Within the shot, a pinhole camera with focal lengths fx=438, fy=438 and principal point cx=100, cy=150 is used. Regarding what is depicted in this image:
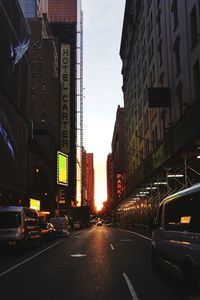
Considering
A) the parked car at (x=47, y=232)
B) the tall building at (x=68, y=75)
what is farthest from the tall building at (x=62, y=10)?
the parked car at (x=47, y=232)

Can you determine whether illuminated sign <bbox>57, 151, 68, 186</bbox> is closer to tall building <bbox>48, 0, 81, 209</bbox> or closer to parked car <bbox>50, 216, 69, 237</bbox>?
tall building <bbox>48, 0, 81, 209</bbox>

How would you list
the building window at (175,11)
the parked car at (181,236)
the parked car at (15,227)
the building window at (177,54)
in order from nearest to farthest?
the parked car at (181,236)
the parked car at (15,227)
the building window at (177,54)
the building window at (175,11)

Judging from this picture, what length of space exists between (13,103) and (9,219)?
26.3 meters

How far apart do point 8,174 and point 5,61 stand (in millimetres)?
11243

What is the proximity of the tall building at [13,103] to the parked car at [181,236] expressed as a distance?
30.9m

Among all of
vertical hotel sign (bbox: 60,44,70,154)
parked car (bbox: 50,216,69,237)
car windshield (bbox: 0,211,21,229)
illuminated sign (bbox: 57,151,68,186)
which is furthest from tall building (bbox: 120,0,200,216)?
vertical hotel sign (bbox: 60,44,70,154)

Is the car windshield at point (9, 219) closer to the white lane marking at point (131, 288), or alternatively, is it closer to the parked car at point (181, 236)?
the white lane marking at point (131, 288)

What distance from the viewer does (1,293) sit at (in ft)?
32.9

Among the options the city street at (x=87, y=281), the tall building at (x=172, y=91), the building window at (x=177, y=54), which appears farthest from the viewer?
the building window at (x=177, y=54)

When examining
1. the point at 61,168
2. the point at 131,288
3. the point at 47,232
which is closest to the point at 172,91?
the point at 47,232

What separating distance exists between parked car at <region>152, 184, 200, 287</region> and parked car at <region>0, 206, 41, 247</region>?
1087 centimetres

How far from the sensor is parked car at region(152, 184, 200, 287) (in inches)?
335

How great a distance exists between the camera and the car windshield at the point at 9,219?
21.9 metres

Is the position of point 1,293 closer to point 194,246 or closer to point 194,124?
point 194,246
